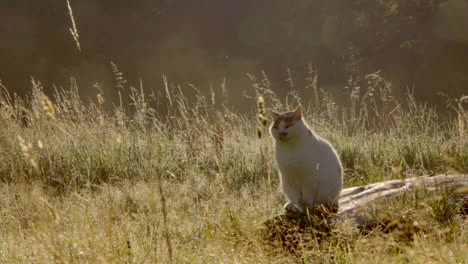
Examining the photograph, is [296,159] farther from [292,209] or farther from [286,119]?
[292,209]

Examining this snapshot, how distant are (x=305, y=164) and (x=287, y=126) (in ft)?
0.86

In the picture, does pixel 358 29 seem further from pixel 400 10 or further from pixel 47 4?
pixel 47 4

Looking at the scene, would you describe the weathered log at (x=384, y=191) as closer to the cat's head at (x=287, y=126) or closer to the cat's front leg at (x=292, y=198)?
the cat's front leg at (x=292, y=198)

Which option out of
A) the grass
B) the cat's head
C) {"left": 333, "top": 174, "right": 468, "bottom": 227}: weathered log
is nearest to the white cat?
the cat's head

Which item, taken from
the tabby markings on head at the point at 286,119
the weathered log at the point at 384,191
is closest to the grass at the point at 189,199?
the weathered log at the point at 384,191

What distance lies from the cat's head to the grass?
223 millimetres

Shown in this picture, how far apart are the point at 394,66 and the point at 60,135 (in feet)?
27.3

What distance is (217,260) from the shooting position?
2.86 metres

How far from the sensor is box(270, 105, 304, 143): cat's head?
11.5 ft

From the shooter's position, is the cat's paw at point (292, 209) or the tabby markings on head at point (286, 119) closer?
the tabby markings on head at point (286, 119)

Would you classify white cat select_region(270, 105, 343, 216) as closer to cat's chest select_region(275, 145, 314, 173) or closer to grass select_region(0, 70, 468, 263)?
cat's chest select_region(275, 145, 314, 173)

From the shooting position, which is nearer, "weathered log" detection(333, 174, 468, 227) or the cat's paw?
"weathered log" detection(333, 174, 468, 227)

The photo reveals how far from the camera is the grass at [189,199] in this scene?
2.63 m

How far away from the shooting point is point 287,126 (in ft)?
11.5
